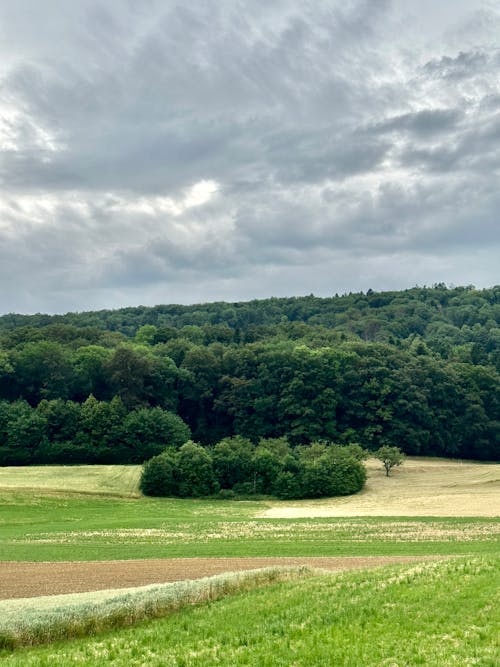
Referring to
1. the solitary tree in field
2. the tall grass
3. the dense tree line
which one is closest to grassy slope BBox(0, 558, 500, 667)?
the tall grass

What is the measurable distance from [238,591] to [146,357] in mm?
103036

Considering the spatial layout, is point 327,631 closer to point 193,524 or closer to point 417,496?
point 193,524

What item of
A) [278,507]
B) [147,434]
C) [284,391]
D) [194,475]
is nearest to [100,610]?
[278,507]

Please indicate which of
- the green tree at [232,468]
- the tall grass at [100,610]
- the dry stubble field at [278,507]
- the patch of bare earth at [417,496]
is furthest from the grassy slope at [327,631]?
the green tree at [232,468]

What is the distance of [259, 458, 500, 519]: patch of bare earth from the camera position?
61419mm

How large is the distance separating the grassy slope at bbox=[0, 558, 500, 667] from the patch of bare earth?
40.1 m

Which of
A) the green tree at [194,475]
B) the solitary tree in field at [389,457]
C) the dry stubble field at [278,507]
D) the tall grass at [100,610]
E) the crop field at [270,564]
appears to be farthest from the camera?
the solitary tree in field at [389,457]

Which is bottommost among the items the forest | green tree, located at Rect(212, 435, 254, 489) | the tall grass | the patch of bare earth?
the patch of bare earth

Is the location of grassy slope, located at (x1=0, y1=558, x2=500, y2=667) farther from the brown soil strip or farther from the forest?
the forest

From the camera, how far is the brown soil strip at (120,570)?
27.6 metres

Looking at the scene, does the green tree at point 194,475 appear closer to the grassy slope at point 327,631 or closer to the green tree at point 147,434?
the green tree at point 147,434

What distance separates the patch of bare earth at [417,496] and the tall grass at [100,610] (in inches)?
1537

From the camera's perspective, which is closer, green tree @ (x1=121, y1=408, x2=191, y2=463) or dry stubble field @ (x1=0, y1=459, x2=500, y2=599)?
dry stubble field @ (x1=0, y1=459, x2=500, y2=599)

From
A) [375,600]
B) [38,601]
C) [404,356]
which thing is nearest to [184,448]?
[404,356]
